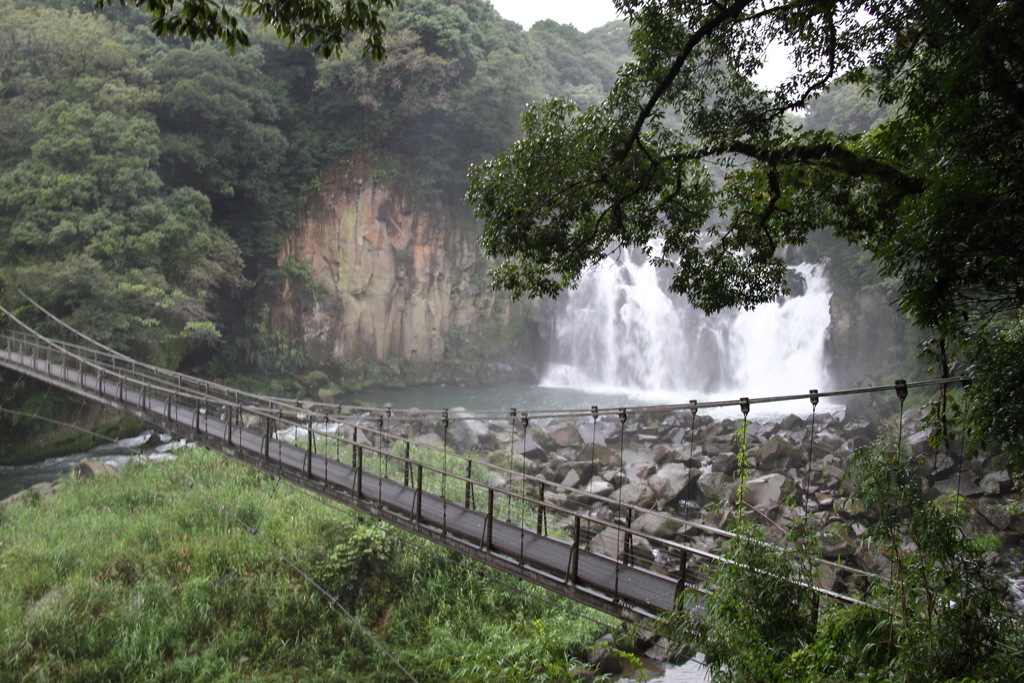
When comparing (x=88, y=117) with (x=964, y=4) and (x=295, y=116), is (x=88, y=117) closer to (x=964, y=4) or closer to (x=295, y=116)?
(x=295, y=116)

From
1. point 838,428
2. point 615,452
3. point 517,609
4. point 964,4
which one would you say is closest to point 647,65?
point 964,4

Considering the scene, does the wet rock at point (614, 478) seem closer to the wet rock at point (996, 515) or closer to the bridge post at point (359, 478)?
the wet rock at point (996, 515)

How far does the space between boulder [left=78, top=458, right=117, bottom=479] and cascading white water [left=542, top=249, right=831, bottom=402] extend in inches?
444

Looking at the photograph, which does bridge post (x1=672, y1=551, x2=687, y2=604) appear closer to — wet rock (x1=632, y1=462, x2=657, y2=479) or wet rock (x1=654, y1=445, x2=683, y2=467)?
wet rock (x1=632, y1=462, x2=657, y2=479)

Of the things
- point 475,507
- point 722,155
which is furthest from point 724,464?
point 722,155

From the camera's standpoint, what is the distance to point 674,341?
1761 centimetres

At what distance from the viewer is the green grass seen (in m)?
5.41

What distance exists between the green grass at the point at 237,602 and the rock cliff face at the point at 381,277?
8.66 meters

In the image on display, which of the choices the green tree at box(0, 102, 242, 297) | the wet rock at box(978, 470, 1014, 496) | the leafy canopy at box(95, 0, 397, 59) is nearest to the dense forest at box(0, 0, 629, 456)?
the green tree at box(0, 102, 242, 297)

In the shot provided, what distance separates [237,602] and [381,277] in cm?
1169

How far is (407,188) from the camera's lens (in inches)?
678

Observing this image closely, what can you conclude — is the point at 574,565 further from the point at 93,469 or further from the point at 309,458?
the point at 93,469

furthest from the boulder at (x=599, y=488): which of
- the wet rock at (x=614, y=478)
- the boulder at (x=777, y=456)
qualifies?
the boulder at (x=777, y=456)

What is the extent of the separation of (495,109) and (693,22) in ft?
47.3
